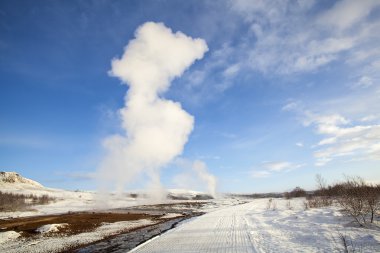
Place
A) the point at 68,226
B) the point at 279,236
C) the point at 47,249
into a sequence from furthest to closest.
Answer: the point at 68,226, the point at 47,249, the point at 279,236

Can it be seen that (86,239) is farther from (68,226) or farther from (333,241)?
(333,241)

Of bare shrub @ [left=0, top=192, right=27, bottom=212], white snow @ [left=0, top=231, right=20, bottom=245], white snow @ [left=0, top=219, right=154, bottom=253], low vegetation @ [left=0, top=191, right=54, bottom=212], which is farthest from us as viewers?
low vegetation @ [left=0, top=191, right=54, bottom=212]

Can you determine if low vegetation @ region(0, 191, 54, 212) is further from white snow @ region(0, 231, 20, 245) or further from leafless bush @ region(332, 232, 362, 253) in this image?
leafless bush @ region(332, 232, 362, 253)

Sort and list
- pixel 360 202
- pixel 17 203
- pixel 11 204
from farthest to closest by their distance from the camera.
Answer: pixel 17 203 < pixel 11 204 < pixel 360 202

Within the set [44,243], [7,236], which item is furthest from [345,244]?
[7,236]

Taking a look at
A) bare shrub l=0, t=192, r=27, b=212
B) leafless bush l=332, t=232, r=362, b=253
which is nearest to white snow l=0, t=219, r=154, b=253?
leafless bush l=332, t=232, r=362, b=253

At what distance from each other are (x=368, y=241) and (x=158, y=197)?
398 feet

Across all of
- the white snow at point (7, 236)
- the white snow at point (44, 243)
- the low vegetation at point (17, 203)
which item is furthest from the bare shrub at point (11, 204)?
the white snow at point (44, 243)

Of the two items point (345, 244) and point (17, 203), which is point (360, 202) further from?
point (17, 203)

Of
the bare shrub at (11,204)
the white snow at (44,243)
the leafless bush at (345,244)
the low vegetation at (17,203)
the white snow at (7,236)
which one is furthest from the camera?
the low vegetation at (17,203)

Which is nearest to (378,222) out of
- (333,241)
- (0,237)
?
(333,241)

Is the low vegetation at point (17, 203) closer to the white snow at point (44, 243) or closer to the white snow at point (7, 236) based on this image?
the white snow at point (7, 236)

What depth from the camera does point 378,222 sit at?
64.5 feet

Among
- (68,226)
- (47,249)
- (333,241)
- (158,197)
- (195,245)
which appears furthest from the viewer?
(158,197)
